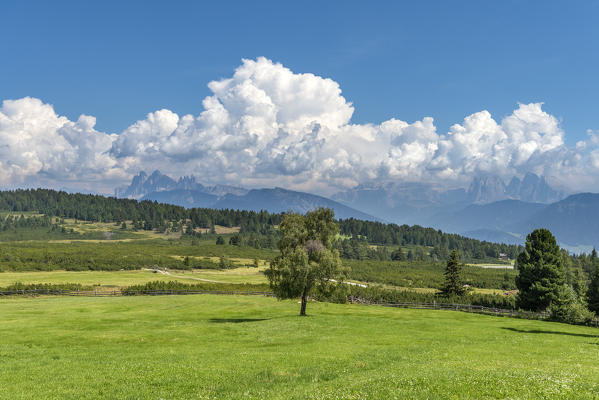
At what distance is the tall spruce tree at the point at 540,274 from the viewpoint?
7081 cm

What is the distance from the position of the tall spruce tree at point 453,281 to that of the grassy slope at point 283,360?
39.5 m

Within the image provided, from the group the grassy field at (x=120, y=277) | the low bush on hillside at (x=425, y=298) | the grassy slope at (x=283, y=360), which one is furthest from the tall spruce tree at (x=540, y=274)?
the grassy field at (x=120, y=277)

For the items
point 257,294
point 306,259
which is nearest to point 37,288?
point 257,294

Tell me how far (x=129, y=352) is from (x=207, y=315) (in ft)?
89.0

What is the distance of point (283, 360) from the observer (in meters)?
25.6

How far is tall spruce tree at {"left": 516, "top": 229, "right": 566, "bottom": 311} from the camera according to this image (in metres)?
70.8

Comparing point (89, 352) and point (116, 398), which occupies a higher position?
point (116, 398)

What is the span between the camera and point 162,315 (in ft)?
181

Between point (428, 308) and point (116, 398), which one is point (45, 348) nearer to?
point (116, 398)

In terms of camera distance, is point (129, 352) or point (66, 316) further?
point (66, 316)

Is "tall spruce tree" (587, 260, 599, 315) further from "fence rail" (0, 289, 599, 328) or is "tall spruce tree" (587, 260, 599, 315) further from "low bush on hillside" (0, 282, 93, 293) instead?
"low bush on hillside" (0, 282, 93, 293)

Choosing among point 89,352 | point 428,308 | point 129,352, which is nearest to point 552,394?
point 129,352

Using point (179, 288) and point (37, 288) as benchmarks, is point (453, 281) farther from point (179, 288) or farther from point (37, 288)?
point (37, 288)

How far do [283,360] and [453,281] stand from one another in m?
75.8
